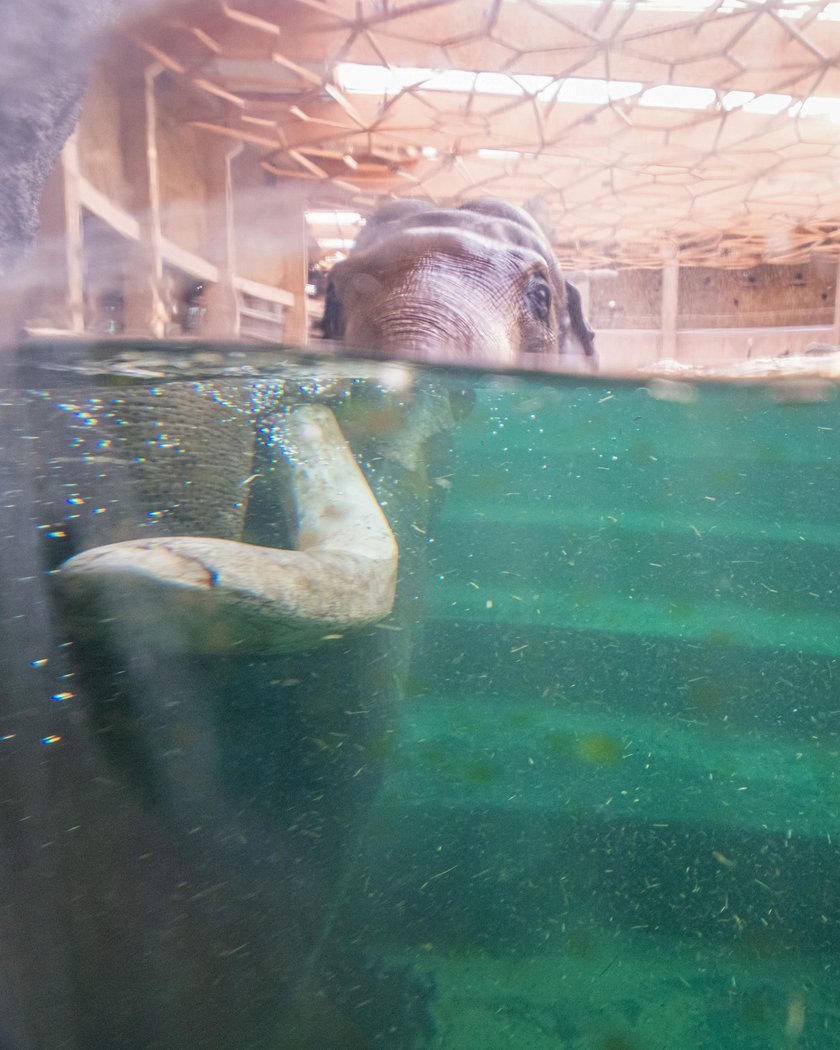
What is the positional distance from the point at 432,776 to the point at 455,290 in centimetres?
294

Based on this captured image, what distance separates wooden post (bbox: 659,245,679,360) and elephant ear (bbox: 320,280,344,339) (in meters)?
0.89

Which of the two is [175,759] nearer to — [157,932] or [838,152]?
[157,932]

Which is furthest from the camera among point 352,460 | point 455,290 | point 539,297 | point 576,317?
point 352,460

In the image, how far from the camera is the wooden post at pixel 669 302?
6.32ft

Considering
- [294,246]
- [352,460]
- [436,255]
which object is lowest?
[352,460]

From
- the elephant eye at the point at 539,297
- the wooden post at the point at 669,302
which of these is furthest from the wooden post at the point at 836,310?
the elephant eye at the point at 539,297

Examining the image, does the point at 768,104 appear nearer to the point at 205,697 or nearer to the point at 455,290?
the point at 455,290

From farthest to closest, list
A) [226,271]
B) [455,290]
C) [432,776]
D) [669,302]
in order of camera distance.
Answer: [432,776], [455,290], [669,302], [226,271]

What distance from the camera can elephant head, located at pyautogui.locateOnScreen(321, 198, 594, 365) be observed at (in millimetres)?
1968

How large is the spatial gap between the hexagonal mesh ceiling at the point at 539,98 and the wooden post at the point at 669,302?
3.6 inches

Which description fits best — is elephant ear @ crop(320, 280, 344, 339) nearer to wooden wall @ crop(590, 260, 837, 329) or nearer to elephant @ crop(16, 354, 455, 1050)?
elephant @ crop(16, 354, 455, 1050)

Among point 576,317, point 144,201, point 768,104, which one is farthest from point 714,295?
point 144,201

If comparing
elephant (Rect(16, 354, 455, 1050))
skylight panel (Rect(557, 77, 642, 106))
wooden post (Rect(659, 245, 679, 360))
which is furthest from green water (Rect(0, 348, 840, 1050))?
skylight panel (Rect(557, 77, 642, 106))

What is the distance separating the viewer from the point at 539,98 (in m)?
1.60
